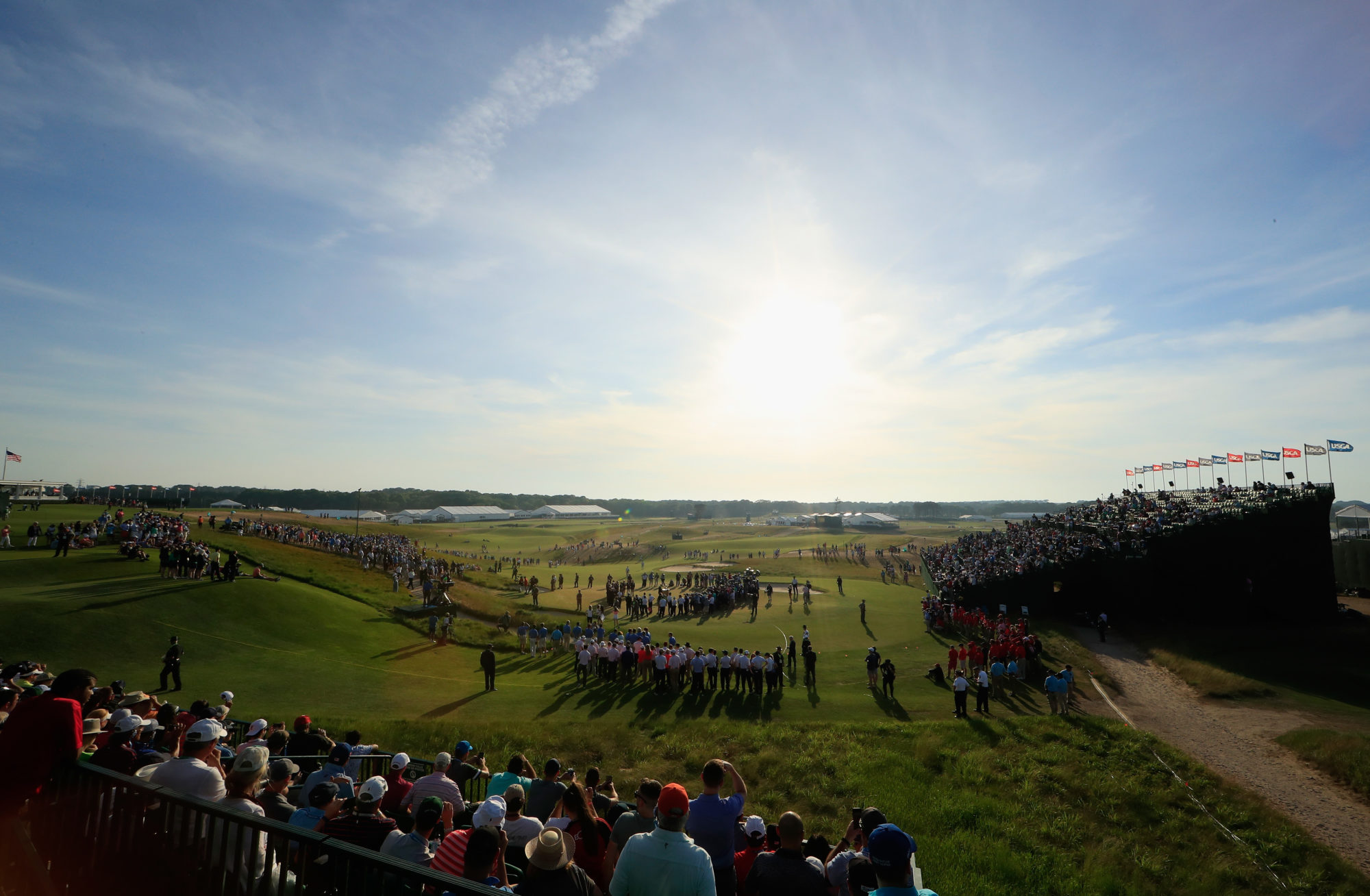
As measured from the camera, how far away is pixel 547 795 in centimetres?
706

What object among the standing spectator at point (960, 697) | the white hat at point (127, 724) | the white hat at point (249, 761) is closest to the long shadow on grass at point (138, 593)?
the white hat at point (127, 724)

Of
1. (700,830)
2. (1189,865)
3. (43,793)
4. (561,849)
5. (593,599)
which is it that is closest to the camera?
(561,849)

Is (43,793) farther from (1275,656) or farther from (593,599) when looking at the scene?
(593,599)

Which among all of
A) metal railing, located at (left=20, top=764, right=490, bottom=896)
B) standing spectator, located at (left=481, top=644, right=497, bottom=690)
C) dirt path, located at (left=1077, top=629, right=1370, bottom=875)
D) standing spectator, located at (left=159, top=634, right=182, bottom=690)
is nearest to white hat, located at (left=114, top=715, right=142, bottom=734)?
metal railing, located at (left=20, top=764, right=490, bottom=896)

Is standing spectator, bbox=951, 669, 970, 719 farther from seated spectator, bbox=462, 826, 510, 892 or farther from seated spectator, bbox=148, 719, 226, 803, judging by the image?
seated spectator, bbox=148, 719, 226, 803

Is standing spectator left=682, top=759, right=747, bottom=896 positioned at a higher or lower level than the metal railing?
lower

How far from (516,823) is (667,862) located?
2.38 meters

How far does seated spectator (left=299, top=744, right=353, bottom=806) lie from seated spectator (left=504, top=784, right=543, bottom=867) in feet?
5.30

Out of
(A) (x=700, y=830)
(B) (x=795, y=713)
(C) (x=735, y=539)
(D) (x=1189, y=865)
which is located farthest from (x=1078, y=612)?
(C) (x=735, y=539)

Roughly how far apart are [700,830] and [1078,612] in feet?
118

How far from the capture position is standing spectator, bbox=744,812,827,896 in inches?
188

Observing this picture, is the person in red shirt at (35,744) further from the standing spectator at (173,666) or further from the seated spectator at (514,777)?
the standing spectator at (173,666)

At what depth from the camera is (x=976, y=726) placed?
18.1 metres

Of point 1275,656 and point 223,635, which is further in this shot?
point 1275,656
